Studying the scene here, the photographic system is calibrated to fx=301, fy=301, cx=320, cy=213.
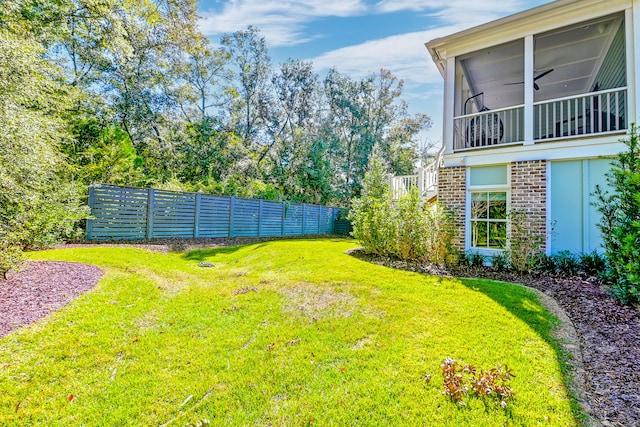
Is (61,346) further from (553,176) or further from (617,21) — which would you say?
(617,21)

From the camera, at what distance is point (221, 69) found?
21.2 m

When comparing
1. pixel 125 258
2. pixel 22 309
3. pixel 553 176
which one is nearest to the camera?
pixel 22 309

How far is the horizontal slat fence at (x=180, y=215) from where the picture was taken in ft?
29.7

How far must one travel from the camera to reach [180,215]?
10.9 m

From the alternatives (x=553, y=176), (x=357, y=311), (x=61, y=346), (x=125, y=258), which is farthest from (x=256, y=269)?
(x=553, y=176)

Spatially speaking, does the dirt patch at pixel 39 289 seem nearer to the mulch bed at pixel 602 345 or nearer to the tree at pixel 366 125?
the mulch bed at pixel 602 345

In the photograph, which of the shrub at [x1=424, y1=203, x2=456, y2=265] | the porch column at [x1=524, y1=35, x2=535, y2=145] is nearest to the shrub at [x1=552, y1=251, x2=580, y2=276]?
the shrub at [x1=424, y1=203, x2=456, y2=265]

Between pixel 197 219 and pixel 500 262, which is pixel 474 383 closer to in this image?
→ pixel 500 262

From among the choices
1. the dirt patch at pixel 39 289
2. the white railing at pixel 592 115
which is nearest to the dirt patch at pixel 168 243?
the dirt patch at pixel 39 289

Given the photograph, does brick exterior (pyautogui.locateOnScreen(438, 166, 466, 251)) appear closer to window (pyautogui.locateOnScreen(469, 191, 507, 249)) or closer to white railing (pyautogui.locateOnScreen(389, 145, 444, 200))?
window (pyautogui.locateOnScreen(469, 191, 507, 249))

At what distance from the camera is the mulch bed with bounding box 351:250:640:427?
2.29 meters

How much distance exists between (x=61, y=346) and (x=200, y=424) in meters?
2.00

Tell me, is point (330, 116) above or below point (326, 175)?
above

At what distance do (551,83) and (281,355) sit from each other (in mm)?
11498
